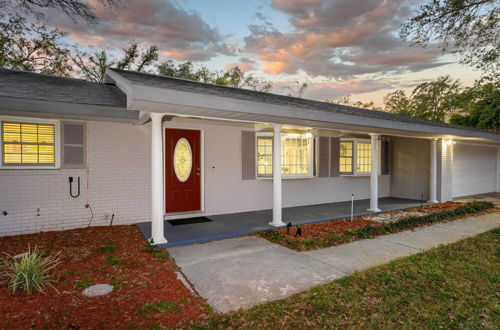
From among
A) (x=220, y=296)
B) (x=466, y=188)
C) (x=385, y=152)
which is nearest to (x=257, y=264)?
(x=220, y=296)

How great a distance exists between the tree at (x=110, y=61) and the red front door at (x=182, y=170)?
15290mm

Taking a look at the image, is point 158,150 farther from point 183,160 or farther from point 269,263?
point 269,263

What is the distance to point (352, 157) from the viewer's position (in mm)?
9500

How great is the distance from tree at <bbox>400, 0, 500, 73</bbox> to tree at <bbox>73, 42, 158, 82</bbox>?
1673 cm

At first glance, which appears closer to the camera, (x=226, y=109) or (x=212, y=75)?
(x=226, y=109)

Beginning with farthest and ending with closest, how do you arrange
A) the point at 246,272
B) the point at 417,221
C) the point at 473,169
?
the point at 473,169 < the point at 417,221 < the point at 246,272

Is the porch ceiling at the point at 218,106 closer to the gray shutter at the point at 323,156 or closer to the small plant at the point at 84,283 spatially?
the gray shutter at the point at 323,156

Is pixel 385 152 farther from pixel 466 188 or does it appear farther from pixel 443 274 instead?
pixel 443 274

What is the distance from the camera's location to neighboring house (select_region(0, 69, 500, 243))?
14.6 feet

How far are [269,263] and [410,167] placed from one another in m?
8.58

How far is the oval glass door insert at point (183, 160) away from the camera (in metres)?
6.53

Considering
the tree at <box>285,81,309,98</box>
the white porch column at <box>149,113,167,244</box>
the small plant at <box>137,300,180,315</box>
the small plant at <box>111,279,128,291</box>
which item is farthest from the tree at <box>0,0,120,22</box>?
the tree at <box>285,81,309,98</box>

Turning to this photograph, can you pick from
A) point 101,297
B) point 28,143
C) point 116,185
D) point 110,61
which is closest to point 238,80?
point 110,61

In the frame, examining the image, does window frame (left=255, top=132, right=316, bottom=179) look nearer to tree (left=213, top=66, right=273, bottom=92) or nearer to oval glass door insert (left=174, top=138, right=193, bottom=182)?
oval glass door insert (left=174, top=138, right=193, bottom=182)
